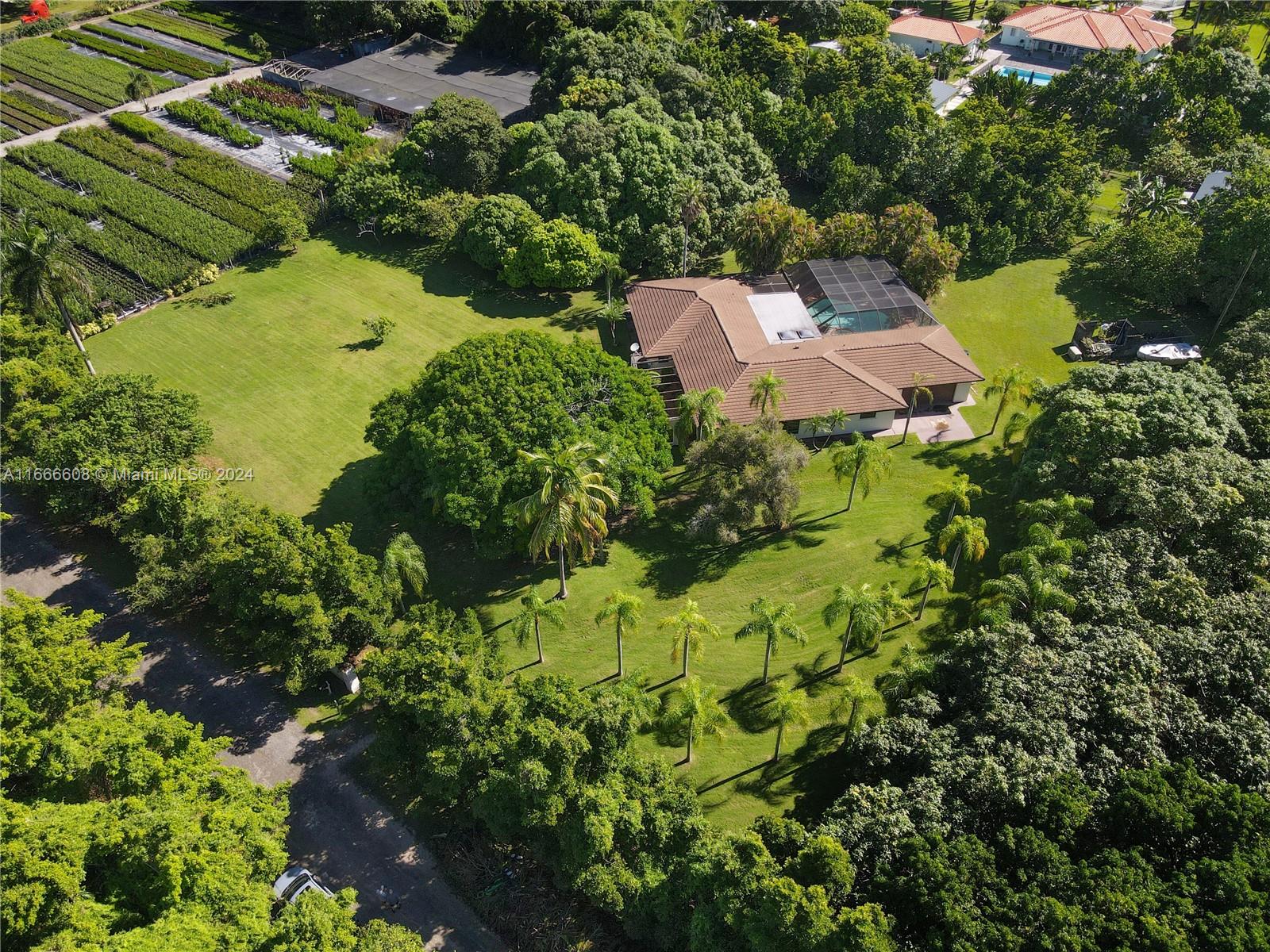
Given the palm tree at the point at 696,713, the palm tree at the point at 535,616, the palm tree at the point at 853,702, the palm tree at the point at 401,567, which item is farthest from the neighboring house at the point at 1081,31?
the palm tree at the point at 401,567

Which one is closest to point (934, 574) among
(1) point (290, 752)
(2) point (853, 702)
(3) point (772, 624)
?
(2) point (853, 702)

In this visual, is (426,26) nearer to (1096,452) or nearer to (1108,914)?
(1096,452)

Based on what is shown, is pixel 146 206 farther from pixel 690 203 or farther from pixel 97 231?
pixel 690 203

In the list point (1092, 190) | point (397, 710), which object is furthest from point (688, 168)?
Result: point (397, 710)

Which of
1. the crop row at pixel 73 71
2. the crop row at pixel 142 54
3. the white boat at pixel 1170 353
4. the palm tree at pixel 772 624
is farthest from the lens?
the crop row at pixel 142 54

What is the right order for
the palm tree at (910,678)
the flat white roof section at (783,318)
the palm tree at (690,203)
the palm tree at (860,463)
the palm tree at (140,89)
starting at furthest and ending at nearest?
1. the palm tree at (140,89)
2. the palm tree at (690,203)
3. the flat white roof section at (783,318)
4. the palm tree at (860,463)
5. the palm tree at (910,678)

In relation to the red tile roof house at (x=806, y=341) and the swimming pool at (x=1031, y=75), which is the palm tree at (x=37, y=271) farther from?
the swimming pool at (x=1031, y=75)
